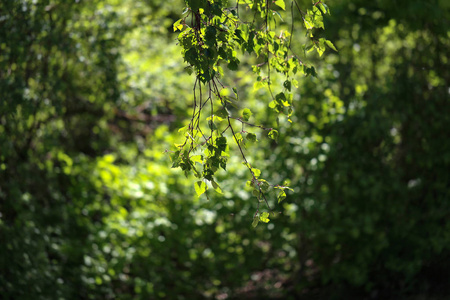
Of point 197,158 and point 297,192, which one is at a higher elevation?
point 297,192

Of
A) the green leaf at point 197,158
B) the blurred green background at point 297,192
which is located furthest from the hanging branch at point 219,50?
the blurred green background at point 297,192

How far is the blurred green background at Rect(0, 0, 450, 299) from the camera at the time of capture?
3.81 metres

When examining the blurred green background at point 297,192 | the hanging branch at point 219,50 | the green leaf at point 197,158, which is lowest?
the green leaf at point 197,158

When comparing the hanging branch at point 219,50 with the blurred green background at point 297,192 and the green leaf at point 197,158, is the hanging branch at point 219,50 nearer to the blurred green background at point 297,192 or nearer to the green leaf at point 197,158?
the green leaf at point 197,158

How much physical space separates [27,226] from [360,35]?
271 cm

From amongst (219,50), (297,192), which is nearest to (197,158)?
(219,50)

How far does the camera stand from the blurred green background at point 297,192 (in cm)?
381

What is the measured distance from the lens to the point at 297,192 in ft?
12.8

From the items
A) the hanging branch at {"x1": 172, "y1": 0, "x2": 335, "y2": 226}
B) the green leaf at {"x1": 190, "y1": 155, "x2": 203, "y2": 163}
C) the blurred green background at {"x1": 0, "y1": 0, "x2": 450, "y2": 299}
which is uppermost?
the blurred green background at {"x1": 0, "y1": 0, "x2": 450, "y2": 299}

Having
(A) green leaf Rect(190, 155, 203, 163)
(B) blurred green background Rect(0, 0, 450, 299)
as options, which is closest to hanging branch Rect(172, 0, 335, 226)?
(A) green leaf Rect(190, 155, 203, 163)

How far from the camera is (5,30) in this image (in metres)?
3.27

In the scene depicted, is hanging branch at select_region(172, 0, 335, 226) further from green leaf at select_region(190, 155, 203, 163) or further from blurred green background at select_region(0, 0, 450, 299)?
blurred green background at select_region(0, 0, 450, 299)

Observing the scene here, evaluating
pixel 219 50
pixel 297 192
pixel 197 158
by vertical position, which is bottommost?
pixel 197 158

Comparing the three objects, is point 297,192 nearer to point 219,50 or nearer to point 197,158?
point 197,158
